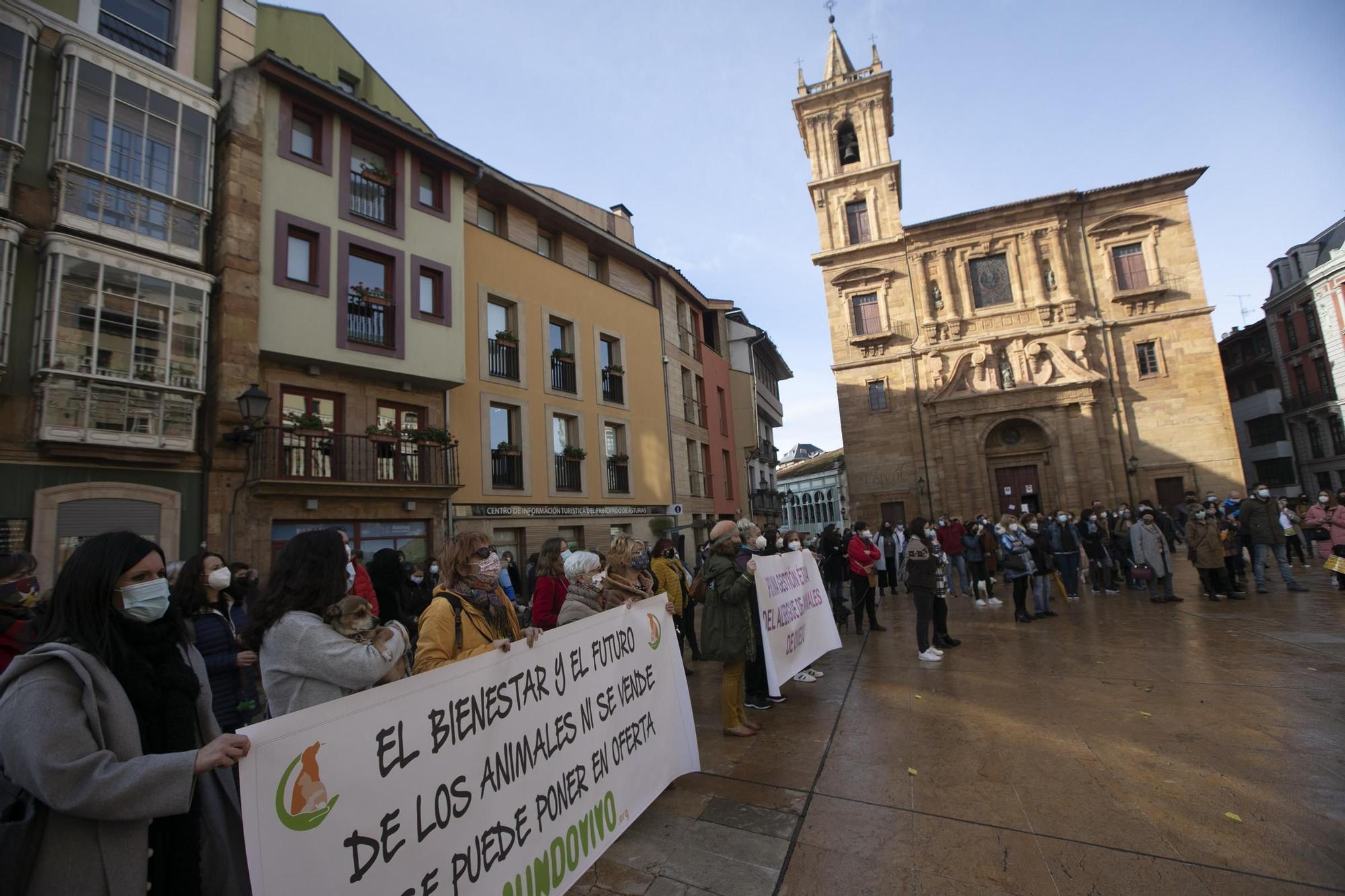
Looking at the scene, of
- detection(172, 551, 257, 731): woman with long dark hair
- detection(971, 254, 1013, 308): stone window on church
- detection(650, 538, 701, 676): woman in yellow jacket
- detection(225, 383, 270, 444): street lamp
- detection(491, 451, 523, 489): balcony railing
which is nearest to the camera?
detection(172, 551, 257, 731): woman with long dark hair

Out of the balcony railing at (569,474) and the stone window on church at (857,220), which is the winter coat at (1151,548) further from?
the stone window on church at (857,220)

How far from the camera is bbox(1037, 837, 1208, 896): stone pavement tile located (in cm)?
289

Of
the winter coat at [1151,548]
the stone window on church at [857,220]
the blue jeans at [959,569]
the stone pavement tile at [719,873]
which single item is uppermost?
the stone window on church at [857,220]

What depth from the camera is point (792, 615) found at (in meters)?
7.00

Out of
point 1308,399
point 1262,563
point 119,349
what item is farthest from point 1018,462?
point 119,349

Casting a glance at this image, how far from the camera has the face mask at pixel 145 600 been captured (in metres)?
2.09

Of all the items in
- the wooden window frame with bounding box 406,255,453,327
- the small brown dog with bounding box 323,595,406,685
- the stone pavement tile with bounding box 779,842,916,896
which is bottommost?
the stone pavement tile with bounding box 779,842,916,896

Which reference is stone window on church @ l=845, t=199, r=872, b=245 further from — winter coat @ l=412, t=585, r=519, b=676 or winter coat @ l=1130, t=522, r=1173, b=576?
winter coat @ l=412, t=585, r=519, b=676

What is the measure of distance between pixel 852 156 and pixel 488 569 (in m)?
39.5

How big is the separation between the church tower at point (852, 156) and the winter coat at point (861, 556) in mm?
28685

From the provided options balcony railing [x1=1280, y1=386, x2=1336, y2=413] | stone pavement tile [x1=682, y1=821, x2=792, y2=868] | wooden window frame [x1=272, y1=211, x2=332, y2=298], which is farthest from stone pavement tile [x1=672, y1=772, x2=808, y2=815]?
balcony railing [x1=1280, y1=386, x2=1336, y2=413]

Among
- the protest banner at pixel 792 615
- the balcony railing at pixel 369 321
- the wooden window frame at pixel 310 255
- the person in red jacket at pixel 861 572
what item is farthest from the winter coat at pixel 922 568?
the wooden window frame at pixel 310 255

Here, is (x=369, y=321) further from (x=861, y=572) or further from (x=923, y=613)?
(x=923, y=613)

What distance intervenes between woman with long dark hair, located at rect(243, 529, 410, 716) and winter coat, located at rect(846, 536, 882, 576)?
786 cm
